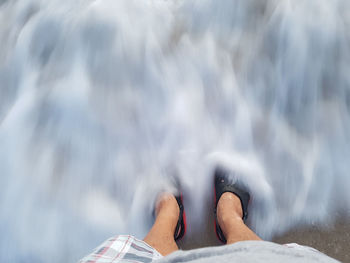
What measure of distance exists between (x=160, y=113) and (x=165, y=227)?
68cm

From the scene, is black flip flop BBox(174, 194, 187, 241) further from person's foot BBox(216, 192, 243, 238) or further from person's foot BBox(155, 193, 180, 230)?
person's foot BBox(216, 192, 243, 238)

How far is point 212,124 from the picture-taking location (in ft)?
5.19

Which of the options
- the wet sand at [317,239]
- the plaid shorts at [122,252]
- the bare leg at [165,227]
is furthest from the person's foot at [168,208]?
the plaid shorts at [122,252]

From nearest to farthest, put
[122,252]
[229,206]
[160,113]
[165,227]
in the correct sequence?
[122,252] < [165,227] < [229,206] < [160,113]

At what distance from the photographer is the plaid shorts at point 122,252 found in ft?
2.49

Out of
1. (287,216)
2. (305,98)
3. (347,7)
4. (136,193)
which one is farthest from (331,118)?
(136,193)

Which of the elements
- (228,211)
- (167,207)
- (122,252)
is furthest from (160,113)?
(122,252)

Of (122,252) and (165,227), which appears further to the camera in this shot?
(165,227)

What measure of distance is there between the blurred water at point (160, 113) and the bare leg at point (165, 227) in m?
0.09

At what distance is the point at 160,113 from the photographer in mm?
1629

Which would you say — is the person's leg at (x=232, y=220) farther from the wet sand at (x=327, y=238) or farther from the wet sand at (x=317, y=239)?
the wet sand at (x=327, y=238)

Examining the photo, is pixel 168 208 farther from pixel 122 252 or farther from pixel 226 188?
pixel 122 252

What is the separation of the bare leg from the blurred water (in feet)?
0.31

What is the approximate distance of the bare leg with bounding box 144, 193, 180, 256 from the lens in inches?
41.3
